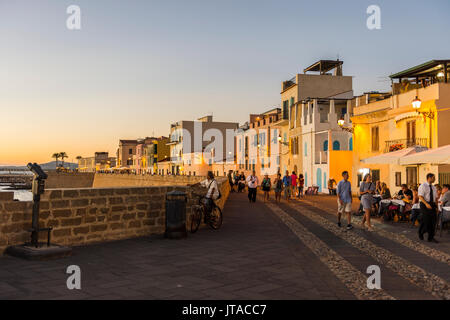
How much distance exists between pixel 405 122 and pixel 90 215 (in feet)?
66.9

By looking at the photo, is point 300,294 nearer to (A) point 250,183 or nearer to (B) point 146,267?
(B) point 146,267

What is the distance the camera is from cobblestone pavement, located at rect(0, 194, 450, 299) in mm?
5473

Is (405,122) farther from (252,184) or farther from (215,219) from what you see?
(215,219)

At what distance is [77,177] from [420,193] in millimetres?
105146

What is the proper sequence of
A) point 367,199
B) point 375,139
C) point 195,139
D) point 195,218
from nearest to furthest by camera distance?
point 195,218
point 367,199
point 375,139
point 195,139

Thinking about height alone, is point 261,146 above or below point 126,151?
below

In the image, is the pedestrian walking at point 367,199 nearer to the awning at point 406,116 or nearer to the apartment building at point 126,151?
the awning at point 406,116

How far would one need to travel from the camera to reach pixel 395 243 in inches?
387

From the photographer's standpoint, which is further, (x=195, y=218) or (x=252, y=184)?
(x=252, y=184)

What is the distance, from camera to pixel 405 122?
24.9 meters

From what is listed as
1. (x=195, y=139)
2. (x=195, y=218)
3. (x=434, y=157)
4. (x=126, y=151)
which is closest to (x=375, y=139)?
(x=434, y=157)

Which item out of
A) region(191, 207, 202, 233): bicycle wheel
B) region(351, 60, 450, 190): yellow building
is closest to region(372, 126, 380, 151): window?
region(351, 60, 450, 190): yellow building
